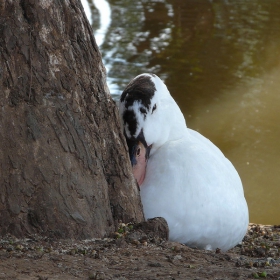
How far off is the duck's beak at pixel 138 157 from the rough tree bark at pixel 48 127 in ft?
1.98

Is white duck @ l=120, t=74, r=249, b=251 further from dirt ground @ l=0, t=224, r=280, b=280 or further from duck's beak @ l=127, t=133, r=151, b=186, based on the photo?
dirt ground @ l=0, t=224, r=280, b=280

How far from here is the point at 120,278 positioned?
262 centimetres

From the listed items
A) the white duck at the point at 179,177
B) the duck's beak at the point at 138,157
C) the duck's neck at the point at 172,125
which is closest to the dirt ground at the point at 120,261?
the white duck at the point at 179,177

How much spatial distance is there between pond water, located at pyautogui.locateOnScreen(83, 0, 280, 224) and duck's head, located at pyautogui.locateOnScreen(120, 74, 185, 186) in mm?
2098

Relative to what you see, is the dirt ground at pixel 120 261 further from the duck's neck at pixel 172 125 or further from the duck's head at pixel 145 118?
the duck's neck at pixel 172 125

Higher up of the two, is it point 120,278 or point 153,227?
point 120,278

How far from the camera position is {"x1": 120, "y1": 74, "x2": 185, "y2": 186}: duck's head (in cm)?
404

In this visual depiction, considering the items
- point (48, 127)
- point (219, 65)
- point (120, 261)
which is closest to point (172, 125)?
point (48, 127)

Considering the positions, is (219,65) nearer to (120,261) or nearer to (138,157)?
(138,157)

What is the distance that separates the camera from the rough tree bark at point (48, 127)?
3061mm

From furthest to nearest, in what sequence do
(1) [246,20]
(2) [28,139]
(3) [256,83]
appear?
(1) [246,20] → (3) [256,83] → (2) [28,139]

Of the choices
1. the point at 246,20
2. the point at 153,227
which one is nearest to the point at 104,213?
the point at 153,227

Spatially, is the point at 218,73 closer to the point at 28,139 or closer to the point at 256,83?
the point at 256,83

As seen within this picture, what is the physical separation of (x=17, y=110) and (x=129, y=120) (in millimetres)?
1105
